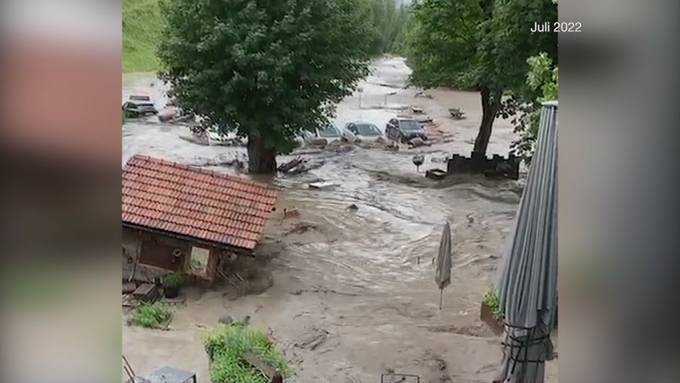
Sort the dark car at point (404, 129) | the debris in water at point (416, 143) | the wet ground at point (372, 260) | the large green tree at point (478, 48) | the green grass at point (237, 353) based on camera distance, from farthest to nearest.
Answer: the debris in water at point (416, 143), the dark car at point (404, 129), the large green tree at point (478, 48), the wet ground at point (372, 260), the green grass at point (237, 353)

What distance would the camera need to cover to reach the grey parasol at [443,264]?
286 centimetres

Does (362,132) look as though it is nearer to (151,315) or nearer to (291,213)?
(291,213)

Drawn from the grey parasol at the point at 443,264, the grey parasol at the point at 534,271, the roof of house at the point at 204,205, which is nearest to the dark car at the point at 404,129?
the grey parasol at the point at 443,264

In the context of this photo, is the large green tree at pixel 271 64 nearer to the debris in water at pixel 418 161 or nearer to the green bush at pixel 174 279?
the debris in water at pixel 418 161

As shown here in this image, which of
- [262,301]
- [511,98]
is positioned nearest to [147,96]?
[262,301]

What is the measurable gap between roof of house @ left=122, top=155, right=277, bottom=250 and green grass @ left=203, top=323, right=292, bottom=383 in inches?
20.0

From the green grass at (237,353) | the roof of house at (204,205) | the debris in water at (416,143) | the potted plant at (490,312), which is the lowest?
the green grass at (237,353)

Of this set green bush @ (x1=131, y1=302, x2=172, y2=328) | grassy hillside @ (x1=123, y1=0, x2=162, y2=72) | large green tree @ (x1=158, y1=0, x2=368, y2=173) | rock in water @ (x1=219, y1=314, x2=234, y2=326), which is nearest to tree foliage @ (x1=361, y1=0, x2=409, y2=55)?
large green tree @ (x1=158, y1=0, x2=368, y2=173)

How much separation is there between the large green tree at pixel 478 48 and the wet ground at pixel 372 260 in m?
0.08

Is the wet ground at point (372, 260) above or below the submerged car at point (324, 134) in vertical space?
below

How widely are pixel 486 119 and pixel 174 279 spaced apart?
158 centimetres

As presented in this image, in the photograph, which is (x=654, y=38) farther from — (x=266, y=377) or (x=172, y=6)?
(x=172, y=6)

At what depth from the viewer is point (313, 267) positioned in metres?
3.02

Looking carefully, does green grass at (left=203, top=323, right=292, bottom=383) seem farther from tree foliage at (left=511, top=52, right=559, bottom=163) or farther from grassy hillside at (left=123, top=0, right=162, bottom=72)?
tree foliage at (left=511, top=52, right=559, bottom=163)
